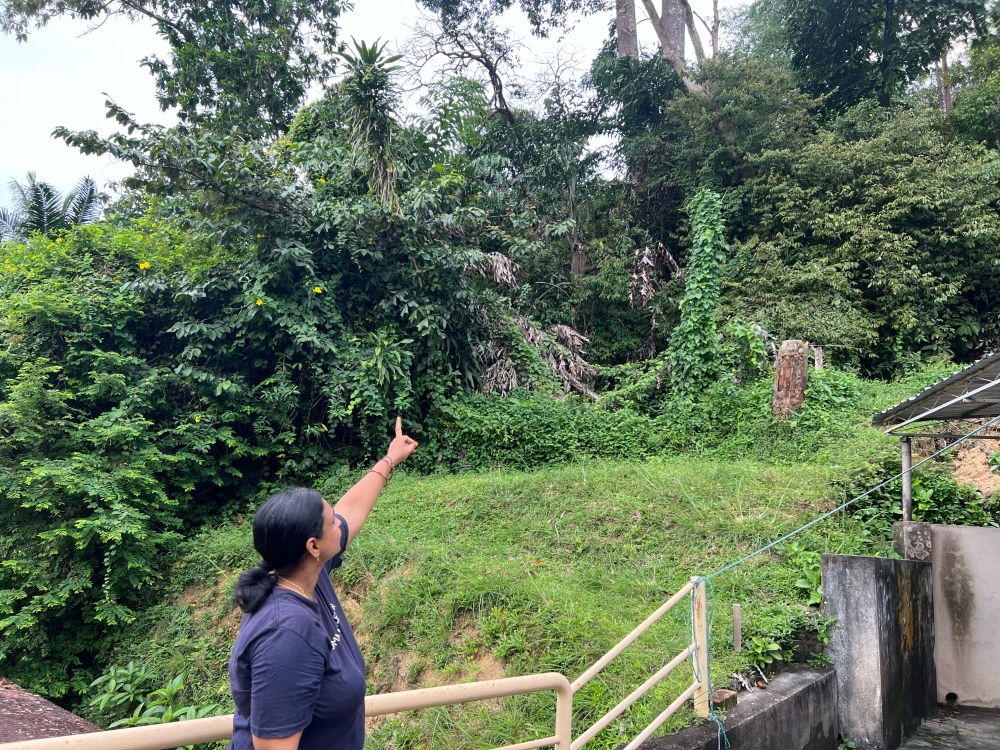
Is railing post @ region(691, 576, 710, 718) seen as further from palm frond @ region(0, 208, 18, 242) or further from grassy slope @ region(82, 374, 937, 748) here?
palm frond @ region(0, 208, 18, 242)

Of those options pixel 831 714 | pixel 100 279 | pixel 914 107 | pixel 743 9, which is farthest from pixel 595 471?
pixel 743 9

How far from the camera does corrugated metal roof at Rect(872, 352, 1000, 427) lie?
15.6 ft

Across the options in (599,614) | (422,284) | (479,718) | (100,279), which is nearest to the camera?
(479,718)

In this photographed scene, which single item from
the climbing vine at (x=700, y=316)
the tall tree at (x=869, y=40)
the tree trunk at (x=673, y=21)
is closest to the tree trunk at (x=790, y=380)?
the climbing vine at (x=700, y=316)

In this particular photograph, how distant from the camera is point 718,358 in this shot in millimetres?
10953

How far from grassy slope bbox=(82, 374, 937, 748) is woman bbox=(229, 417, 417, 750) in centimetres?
247

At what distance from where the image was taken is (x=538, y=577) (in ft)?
18.9

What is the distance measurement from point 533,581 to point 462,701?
12.1ft

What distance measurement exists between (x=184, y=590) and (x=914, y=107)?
52.5ft

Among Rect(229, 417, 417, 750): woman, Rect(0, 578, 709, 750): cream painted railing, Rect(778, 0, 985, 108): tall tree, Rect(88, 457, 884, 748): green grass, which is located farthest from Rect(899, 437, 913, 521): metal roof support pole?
Rect(778, 0, 985, 108): tall tree

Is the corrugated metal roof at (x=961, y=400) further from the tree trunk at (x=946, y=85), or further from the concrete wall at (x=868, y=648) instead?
the tree trunk at (x=946, y=85)

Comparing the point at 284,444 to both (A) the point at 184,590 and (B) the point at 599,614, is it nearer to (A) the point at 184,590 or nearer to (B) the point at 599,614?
(A) the point at 184,590

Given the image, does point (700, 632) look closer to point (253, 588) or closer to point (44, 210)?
point (253, 588)

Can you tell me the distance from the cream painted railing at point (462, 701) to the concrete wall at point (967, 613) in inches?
145
